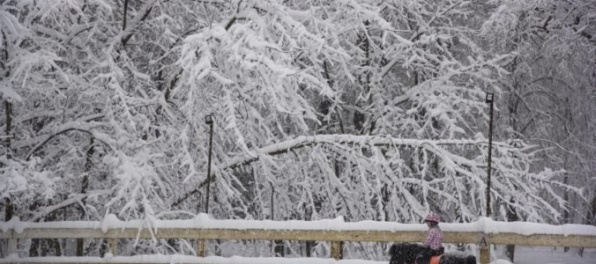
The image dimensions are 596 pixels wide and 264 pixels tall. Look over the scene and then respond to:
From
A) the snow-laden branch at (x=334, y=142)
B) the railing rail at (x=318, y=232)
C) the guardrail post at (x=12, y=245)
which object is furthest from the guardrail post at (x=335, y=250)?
the guardrail post at (x=12, y=245)

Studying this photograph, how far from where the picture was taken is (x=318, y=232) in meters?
9.91

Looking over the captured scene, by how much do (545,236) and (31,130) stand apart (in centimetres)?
1022

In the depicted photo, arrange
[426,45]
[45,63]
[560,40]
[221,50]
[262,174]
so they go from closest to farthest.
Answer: [45,63]
[221,50]
[262,174]
[560,40]
[426,45]

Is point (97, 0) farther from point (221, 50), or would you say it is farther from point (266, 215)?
point (266, 215)

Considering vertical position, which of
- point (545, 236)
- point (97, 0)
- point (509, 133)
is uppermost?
point (97, 0)

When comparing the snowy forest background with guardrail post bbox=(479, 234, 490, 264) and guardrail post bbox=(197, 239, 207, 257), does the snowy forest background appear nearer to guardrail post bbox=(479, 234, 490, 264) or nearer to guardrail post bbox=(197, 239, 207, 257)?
guardrail post bbox=(197, 239, 207, 257)

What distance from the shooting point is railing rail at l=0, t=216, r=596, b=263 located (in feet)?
29.6

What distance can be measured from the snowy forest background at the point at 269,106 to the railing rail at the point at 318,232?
0.54 meters

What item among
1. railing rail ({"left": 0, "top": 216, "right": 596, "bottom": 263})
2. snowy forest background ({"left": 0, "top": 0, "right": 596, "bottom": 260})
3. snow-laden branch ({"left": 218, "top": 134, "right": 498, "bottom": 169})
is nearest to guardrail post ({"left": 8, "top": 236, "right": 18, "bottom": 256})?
railing rail ({"left": 0, "top": 216, "right": 596, "bottom": 263})

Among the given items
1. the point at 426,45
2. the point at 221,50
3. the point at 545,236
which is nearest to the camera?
the point at 545,236

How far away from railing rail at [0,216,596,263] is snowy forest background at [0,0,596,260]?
544 millimetres

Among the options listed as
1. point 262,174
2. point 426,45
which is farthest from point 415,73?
point 262,174

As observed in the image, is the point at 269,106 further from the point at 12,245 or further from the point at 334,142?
the point at 12,245

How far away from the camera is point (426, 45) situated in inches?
671
